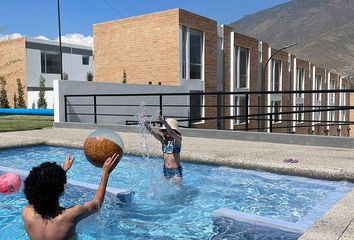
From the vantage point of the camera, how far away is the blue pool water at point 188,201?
4.78 meters

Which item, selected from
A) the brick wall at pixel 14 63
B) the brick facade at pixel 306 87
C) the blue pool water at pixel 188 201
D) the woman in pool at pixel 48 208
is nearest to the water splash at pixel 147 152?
the blue pool water at pixel 188 201

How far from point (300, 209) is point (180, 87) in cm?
1531

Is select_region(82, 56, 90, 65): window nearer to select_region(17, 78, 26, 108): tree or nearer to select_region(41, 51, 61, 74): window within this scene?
select_region(41, 51, 61, 74): window

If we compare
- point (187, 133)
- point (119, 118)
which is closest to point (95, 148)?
point (187, 133)

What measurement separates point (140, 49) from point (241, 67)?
8.26 m

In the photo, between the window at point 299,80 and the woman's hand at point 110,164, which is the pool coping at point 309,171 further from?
the window at point 299,80

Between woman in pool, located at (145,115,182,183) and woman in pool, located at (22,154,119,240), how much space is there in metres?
2.81

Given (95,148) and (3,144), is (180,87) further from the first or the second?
(95,148)

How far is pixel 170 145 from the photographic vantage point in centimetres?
597

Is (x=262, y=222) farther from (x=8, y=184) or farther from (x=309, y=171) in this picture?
(x=309, y=171)

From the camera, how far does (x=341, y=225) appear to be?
3.76 meters

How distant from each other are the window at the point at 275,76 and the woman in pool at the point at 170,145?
27.6 meters

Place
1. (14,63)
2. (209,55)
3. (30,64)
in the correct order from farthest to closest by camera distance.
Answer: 1. (30,64)
2. (14,63)
3. (209,55)

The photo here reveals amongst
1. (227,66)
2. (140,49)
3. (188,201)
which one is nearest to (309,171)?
(188,201)
